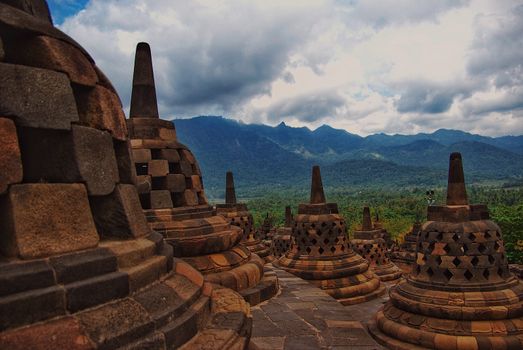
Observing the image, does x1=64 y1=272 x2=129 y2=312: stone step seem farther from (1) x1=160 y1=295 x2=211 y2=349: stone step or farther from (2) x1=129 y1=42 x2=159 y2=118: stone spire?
(2) x1=129 y1=42 x2=159 y2=118: stone spire

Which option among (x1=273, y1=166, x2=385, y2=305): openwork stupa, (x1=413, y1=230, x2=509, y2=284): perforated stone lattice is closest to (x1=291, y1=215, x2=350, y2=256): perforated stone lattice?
(x1=273, y1=166, x2=385, y2=305): openwork stupa

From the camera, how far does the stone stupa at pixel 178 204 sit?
6172mm

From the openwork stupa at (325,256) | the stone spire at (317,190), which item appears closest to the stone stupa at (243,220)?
the openwork stupa at (325,256)

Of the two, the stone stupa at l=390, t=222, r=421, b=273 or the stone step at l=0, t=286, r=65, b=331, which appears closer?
the stone step at l=0, t=286, r=65, b=331

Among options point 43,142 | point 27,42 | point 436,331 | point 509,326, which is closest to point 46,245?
point 43,142

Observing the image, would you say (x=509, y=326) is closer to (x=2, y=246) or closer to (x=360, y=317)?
(x=360, y=317)

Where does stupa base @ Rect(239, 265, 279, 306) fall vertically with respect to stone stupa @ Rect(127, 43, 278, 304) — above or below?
below

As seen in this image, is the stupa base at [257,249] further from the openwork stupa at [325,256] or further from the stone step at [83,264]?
the stone step at [83,264]

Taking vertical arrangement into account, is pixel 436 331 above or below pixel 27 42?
below

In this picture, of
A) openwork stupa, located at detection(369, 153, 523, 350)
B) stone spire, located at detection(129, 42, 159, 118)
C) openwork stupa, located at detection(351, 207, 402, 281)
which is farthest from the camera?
openwork stupa, located at detection(351, 207, 402, 281)

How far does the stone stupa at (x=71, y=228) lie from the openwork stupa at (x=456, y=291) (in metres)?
4.16

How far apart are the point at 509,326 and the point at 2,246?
6528mm

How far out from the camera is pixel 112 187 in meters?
2.99

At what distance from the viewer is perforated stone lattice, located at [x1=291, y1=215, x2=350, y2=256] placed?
9.93m
